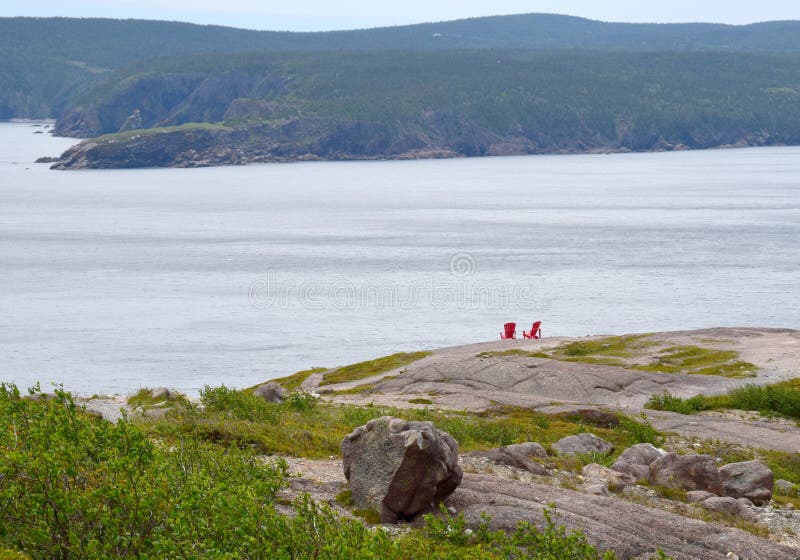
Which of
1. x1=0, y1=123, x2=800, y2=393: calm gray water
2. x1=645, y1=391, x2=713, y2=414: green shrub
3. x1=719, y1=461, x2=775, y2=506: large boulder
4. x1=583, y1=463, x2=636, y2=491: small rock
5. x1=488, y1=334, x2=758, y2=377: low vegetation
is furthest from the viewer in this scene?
x1=0, y1=123, x2=800, y2=393: calm gray water

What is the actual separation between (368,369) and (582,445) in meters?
21.4

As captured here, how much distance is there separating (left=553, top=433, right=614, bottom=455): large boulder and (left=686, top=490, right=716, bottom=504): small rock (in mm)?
5619

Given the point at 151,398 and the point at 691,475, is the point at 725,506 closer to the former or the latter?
the point at 691,475

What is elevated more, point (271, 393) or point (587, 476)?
point (587, 476)

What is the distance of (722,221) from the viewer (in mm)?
129125

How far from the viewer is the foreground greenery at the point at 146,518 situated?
38.7ft

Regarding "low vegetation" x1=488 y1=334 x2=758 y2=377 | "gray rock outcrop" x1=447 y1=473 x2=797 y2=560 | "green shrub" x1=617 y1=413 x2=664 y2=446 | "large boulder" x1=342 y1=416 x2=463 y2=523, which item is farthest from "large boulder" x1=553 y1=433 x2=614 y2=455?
"low vegetation" x1=488 y1=334 x2=758 y2=377

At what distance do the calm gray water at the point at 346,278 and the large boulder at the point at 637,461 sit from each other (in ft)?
102

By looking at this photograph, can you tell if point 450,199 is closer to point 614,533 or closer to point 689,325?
point 689,325

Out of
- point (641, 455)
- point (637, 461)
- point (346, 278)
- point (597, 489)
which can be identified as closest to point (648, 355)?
point (641, 455)

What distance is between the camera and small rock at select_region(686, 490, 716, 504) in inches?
813

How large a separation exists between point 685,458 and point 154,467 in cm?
1302

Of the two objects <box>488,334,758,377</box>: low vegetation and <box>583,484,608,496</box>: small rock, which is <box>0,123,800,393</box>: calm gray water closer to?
<box>488,334,758,377</box>: low vegetation

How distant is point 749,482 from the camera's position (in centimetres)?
2164
